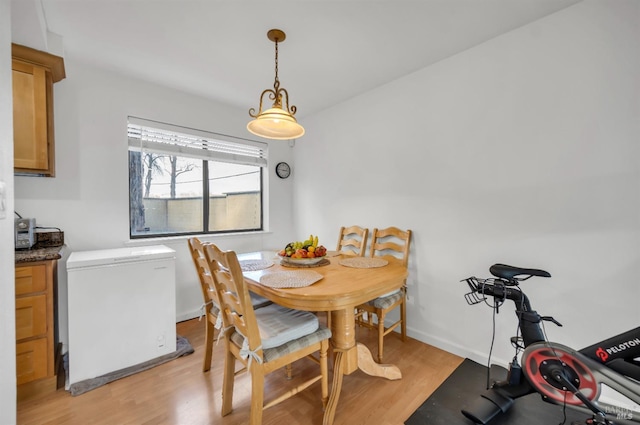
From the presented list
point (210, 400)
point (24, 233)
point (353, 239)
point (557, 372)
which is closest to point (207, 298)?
point (210, 400)

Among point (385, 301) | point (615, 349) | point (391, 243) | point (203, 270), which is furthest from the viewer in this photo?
point (391, 243)

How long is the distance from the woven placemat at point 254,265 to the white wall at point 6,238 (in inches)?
42.6

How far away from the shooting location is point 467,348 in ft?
6.93

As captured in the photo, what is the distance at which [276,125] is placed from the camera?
1966mm

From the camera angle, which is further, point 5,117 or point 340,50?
point 340,50

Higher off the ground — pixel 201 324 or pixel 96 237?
pixel 96 237

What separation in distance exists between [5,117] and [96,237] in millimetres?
1852

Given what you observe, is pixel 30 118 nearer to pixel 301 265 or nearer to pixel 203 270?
pixel 203 270

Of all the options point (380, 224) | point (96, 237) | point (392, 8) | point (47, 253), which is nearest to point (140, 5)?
point (392, 8)

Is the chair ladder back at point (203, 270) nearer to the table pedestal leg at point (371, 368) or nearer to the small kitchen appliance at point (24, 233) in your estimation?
the table pedestal leg at point (371, 368)

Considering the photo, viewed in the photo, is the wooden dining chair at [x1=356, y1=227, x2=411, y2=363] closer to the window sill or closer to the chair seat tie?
the chair seat tie

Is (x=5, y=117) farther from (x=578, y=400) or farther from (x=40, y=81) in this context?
(x=578, y=400)

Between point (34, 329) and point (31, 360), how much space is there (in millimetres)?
197

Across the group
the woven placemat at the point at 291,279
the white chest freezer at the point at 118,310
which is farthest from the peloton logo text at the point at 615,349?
the white chest freezer at the point at 118,310
